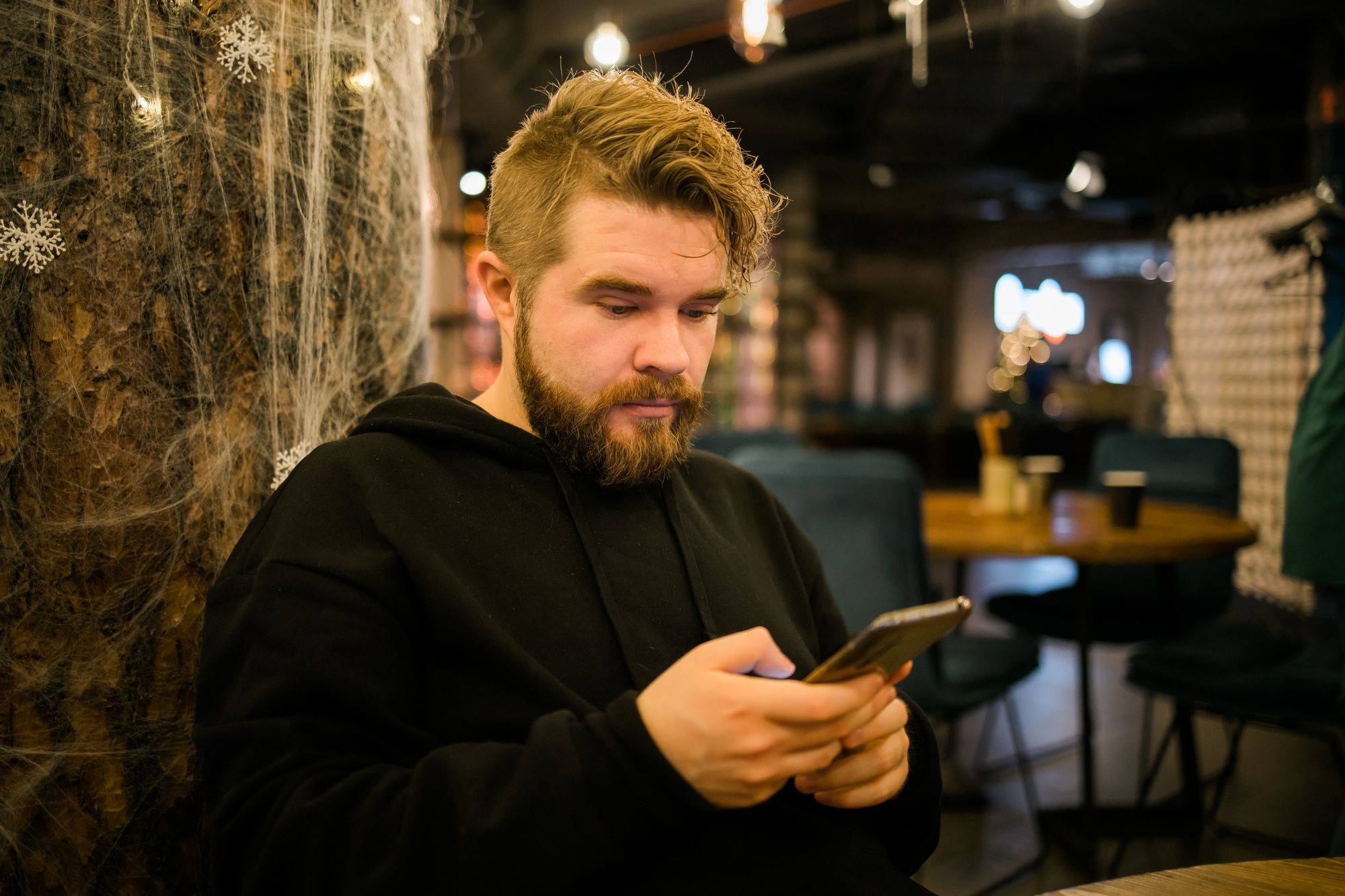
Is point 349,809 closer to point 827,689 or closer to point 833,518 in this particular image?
point 827,689

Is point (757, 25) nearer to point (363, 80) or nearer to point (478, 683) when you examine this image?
point (363, 80)

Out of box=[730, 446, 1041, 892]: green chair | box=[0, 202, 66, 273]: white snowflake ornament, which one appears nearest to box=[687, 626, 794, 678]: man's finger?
box=[0, 202, 66, 273]: white snowflake ornament

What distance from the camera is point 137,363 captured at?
0.92m

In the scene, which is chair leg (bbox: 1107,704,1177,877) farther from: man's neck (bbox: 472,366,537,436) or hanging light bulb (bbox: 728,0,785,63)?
hanging light bulb (bbox: 728,0,785,63)

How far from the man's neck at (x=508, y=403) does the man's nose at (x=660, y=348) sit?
169 millimetres

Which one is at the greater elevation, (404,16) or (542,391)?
(404,16)

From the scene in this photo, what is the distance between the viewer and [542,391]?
0.92 m

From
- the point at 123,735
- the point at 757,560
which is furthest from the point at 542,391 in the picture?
the point at 123,735

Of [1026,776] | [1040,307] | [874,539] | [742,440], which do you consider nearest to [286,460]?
[874,539]

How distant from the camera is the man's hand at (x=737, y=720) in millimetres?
640

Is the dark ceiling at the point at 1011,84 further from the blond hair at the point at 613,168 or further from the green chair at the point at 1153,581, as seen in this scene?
the blond hair at the point at 613,168

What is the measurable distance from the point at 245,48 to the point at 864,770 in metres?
1.00

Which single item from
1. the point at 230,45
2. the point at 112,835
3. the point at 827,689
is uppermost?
the point at 230,45

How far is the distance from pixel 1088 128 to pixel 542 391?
8.08 m
